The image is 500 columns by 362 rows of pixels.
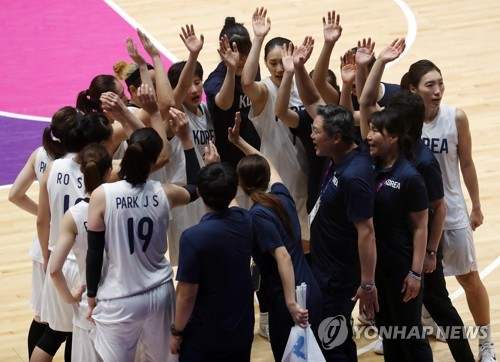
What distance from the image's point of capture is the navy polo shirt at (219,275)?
17.6 ft

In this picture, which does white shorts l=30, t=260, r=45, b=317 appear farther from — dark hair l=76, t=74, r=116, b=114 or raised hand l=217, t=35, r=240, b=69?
raised hand l=217, t=35, r=240, b=69

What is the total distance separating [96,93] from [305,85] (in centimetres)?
138

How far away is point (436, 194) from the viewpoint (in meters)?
6.15

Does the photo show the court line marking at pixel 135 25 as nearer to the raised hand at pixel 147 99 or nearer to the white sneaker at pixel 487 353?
the raised hand at pixel 147 99

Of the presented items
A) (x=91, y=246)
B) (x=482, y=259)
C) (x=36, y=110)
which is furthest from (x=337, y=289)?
(x=36, y=110)

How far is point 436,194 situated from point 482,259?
227 centimetres

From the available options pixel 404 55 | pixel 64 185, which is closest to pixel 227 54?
pixel 64 185

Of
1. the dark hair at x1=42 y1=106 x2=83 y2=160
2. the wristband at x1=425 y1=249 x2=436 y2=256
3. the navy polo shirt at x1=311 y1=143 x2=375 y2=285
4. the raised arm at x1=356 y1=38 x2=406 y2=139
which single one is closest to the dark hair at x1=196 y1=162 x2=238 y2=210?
the navy polo shirt at x1=311 y1=143 x2=375 y2=285

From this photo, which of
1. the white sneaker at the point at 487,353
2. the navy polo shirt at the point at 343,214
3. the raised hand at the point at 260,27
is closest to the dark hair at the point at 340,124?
the navy polo shirt at the point at 343,214

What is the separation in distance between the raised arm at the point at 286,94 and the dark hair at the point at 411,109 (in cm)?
85

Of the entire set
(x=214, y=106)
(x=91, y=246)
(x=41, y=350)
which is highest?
(x=214, y=106)

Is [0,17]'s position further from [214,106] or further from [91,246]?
[91,246]

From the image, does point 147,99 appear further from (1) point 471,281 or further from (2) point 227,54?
(1) point 471,281

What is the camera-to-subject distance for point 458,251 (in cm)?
678
